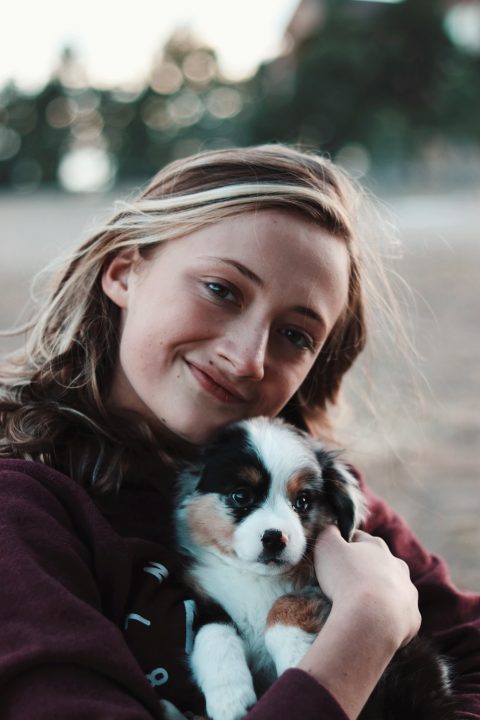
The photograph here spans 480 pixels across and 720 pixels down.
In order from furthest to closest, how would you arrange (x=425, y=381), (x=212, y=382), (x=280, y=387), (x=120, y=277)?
(x=425, y=381)
(x=120, y=277)
(x=280, y=387)
(x=212, y=382)

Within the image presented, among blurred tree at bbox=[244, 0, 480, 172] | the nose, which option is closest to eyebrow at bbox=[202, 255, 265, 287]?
the nose

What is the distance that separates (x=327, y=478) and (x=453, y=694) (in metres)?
0.56

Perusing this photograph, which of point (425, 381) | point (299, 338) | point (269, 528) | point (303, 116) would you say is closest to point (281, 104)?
point (303, 116)

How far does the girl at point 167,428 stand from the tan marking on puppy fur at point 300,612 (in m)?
0.07

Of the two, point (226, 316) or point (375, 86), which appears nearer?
point (226, 316)

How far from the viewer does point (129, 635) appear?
1.66 m

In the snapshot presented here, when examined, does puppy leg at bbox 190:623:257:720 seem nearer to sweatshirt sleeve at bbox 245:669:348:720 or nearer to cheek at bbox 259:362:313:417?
sweatshirt sleeve at bbox 245:669:348:720

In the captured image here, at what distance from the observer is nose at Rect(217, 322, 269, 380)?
191 centimetres

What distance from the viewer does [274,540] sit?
1.74 meters

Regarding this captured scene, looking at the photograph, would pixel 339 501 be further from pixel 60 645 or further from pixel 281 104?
pixel 281 104

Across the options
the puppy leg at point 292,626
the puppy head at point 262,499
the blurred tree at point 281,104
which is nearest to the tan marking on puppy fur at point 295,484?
the puppy head at point 262,499

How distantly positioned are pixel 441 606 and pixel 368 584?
0.49 metres

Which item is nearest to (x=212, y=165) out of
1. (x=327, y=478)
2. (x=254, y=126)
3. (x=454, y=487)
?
(x=327, y=478)

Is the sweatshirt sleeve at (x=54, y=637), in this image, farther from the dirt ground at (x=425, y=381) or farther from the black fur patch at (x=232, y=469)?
the dirt ground at (x=425, y=381)
